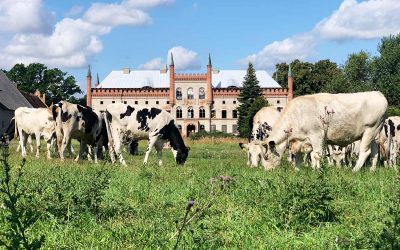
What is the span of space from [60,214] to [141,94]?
309ft

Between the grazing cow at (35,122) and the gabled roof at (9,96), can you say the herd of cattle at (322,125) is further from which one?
the gabled roof at (9,96)

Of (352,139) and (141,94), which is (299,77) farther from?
(352,139)

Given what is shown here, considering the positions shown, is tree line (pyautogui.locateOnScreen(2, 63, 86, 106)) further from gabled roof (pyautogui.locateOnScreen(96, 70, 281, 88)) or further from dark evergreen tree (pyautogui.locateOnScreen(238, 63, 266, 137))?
dark evergreen tree (pyautogui.locateOnScreen(238, 63, 266, 137))

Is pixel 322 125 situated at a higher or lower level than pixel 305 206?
higher

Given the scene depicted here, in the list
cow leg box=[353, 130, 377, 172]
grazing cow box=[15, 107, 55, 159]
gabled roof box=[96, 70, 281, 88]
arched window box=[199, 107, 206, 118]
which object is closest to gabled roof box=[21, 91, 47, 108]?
gabled roof box=[96, 70, 281, 88]

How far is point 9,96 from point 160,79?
4011cm

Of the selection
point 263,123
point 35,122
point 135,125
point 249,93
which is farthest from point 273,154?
point 249,93

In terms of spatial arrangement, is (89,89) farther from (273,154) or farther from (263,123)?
(273,154)

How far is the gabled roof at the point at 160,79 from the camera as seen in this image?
328 ft

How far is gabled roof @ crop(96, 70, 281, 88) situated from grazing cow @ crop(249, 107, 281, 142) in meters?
80.2

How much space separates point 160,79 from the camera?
336 ft

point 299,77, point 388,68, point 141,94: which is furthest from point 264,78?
point 388,68

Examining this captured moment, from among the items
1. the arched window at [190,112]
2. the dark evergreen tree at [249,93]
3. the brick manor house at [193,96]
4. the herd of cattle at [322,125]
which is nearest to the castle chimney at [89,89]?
the brick manor house at [193,96]

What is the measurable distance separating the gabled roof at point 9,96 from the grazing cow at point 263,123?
50.5 metres
